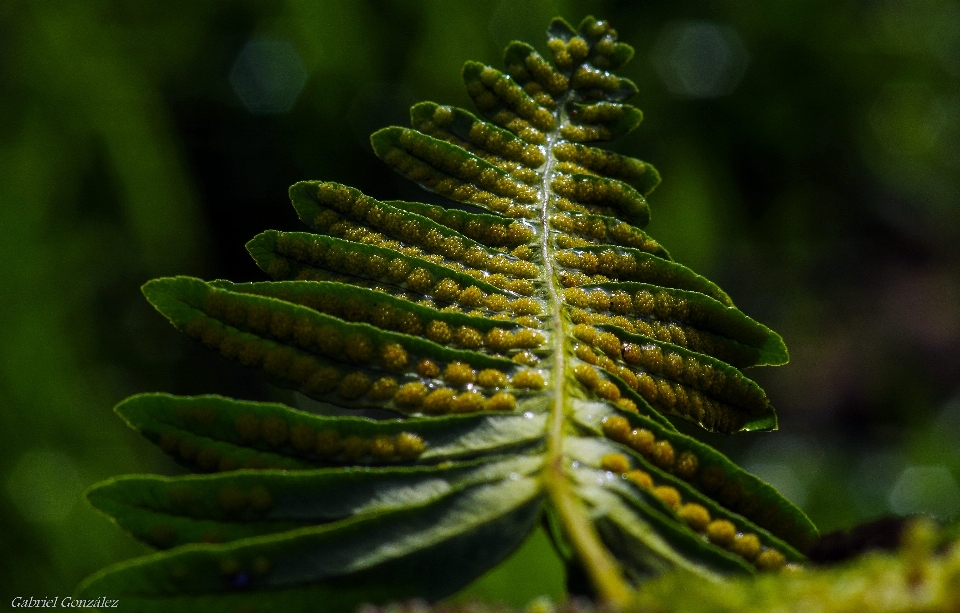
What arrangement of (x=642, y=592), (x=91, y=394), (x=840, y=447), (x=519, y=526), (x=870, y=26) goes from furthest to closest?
1. (x=840, y=447)
2. (x=870, y=26)
3. (x=91, y=394)
4. (x=519, y=526)
5. (x=642, y=592)

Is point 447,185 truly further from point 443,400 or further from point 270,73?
point 270,73

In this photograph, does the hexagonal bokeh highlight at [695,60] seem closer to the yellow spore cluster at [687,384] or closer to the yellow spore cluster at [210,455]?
the yellow spore cluster at [687,384]

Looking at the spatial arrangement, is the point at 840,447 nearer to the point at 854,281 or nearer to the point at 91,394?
the point at 854,281

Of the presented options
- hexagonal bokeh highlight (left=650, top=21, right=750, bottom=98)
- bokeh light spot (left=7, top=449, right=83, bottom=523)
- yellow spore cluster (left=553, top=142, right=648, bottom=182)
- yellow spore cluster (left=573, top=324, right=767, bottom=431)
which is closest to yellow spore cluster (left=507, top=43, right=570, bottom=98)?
yellow spore cluster (left=553, top=142, right=648, bottom=182)

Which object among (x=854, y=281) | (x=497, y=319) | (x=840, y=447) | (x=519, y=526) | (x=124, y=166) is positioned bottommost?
(x=840, y=447)

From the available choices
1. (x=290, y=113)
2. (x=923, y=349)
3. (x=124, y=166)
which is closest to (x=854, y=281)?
(x=923, y=349)

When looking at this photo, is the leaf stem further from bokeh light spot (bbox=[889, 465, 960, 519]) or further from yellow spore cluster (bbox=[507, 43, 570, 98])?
bokeh light spot (bbox=[889, 465, 960, 519])

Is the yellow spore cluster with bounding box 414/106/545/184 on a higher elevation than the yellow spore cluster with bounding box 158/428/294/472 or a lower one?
higher
